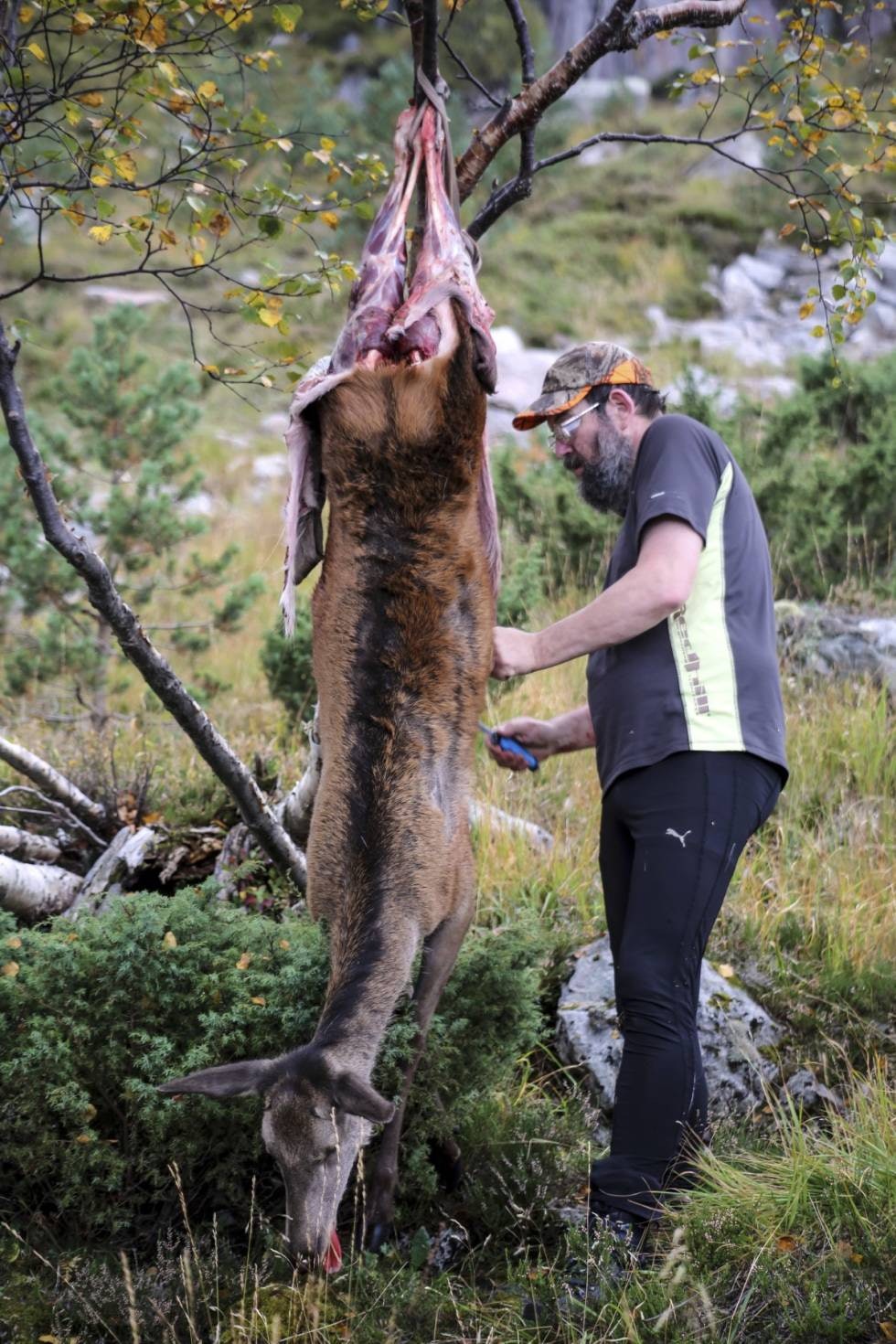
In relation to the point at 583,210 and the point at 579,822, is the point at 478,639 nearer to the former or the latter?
the point at 579,822

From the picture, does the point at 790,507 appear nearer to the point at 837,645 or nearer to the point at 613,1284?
the point at 837,645

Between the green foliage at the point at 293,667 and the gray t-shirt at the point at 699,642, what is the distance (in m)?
4.18

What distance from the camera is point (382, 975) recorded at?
3.60 metres

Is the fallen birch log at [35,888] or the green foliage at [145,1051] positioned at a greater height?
the fallen birch log at [35,888]

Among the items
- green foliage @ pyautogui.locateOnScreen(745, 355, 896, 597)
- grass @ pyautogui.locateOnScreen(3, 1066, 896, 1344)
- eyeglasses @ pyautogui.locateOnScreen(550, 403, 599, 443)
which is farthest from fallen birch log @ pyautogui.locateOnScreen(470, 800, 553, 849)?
green foliage @ pyautogui.locateOnScreen(745, 355, 896, 597)

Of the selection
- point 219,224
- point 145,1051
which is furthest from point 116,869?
point 219,224

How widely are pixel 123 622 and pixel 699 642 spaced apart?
204 cm

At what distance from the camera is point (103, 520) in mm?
9695

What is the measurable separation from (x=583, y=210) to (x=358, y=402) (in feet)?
95.4

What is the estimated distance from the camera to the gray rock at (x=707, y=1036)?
17.2 feet

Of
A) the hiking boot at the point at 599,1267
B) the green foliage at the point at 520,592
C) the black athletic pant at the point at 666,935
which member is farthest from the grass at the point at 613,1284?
the green foliage at the point at 520,592

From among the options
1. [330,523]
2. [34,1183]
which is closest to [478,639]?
[330,523]

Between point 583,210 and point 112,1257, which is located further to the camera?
point 583,210

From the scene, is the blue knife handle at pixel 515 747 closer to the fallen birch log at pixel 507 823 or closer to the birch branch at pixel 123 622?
the birch branch at pixel 123 622
